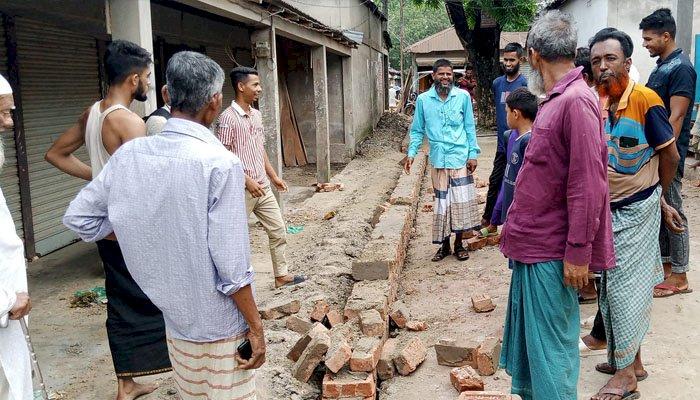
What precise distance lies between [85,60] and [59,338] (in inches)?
160

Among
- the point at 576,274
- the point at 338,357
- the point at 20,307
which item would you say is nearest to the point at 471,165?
the point at 338,357

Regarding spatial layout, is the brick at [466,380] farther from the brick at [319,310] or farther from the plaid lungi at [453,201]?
the plaid lungi at [453,201]

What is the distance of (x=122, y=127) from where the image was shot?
125 inches

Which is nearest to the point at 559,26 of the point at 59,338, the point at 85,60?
the point at 59,338

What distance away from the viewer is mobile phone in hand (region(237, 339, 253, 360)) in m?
2.23

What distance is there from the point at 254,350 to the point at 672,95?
3361 millimetres

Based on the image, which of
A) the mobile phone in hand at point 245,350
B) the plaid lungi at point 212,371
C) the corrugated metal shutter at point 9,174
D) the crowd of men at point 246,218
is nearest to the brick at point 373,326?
the crowd of men at point 246,218

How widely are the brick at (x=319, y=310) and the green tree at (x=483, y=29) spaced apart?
51.2ft

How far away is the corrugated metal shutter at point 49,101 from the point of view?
6.52 meters

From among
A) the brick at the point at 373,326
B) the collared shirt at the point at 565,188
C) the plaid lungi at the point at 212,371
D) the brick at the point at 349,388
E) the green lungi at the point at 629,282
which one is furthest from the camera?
the brick at the point at 373,326

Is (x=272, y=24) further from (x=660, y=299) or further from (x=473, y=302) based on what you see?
(x=660, y=299)

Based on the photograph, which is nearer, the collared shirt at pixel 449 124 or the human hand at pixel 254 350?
the human hand at pixel 254 350

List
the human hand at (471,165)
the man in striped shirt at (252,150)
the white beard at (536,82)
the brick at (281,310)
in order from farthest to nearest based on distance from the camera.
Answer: the human hand at (471,165), the man in striped shirt at (252,150), the brick at (281,310), the white beard at (536,82)

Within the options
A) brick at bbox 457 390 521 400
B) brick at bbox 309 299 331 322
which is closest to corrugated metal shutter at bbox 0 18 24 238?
brick at bbox 309 299 331 322
